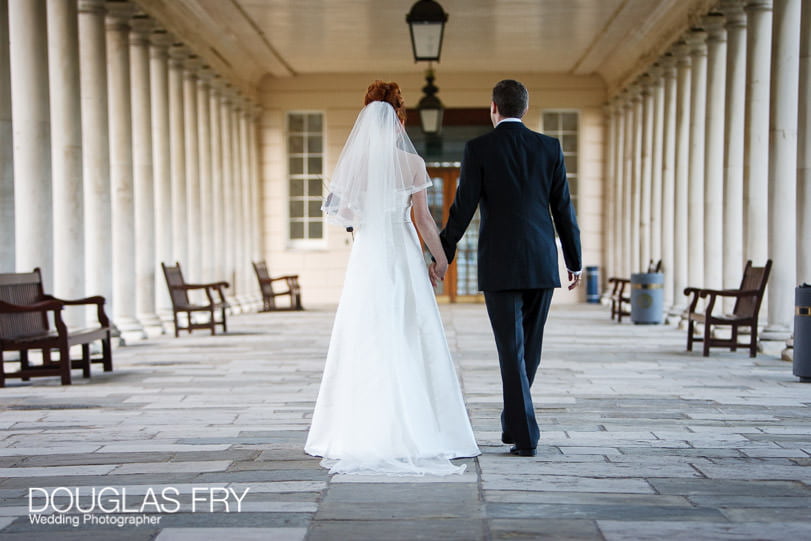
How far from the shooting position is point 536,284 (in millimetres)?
4699

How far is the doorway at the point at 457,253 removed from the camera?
22.2 meters

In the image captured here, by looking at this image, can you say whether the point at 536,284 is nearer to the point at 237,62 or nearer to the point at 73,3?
the point at 73,3

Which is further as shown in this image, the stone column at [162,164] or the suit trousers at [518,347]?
the stone column at [162,164]

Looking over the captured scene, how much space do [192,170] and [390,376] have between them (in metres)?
13.2

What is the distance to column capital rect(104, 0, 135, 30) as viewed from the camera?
41.7 ft

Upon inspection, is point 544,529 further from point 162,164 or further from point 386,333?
point 162,164

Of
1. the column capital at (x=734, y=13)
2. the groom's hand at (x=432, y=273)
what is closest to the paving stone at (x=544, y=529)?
the groom's hand at (x=432, y=273)

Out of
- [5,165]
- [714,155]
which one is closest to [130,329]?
[5,165]

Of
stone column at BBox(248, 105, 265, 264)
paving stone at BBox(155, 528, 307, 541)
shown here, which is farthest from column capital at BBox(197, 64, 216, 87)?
paving stone at BBox(155, 528, 307, 541)

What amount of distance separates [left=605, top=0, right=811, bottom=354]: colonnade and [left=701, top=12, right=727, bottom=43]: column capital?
18mm

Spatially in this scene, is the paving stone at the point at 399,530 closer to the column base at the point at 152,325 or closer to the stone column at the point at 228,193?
the column base at the point at 152,325

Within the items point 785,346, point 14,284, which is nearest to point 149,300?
point 14,284

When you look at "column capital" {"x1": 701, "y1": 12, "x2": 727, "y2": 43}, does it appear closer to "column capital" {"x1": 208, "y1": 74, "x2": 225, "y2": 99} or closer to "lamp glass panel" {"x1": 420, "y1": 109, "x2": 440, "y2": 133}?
"lamp glass panel" {"x1": 420, "y1": 109, "x2": 440, "y2": 133}

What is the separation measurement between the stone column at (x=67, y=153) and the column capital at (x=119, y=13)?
181 centimetres
